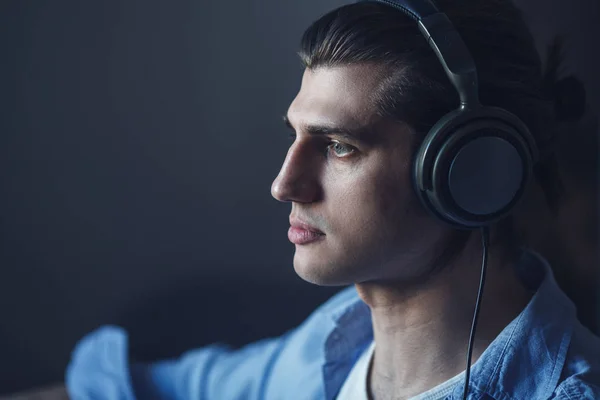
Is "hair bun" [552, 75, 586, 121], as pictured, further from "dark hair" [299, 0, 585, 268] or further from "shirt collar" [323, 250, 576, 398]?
"shirt collar" [323, 250, 576, 398]

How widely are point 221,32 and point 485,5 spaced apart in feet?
2.16

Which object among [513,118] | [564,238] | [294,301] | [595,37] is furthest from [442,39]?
[294,301]

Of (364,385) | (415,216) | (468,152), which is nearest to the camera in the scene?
(468,152)

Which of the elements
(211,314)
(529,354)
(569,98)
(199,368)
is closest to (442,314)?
(529,354)

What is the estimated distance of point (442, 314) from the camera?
0.80 m

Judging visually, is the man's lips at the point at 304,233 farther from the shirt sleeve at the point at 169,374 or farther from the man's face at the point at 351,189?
the shirt sleeve at the point at 169,374

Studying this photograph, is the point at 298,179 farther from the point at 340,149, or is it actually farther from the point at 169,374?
the point at 169,374

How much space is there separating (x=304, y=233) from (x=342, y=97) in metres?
0.18

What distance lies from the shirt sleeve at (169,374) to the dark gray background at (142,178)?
16 centimetres

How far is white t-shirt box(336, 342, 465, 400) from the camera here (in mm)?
789

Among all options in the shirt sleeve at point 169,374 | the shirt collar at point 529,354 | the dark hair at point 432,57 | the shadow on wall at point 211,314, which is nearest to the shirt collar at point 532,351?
the shirt collar at point 529,354

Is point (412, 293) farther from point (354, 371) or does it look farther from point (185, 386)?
point (185, 386)

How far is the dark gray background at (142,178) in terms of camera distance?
49.4 inches

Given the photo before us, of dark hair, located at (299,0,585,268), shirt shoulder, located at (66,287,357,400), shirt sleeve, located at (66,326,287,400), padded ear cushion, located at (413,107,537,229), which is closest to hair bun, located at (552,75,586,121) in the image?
dark hair, located at (299,0,585,268)
